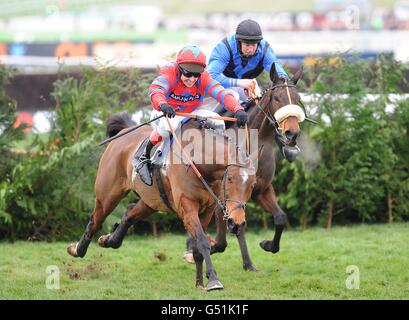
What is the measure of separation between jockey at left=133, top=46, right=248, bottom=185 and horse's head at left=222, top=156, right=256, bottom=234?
34.0 inches

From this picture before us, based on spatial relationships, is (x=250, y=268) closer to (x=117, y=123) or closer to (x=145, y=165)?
(x=145, y=165)

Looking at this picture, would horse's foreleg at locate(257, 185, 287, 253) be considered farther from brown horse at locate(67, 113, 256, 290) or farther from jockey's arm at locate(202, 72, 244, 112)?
jockey's arm at locate(202, 72, 244, 112)

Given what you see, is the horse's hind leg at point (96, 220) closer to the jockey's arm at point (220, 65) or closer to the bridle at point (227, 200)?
the jockey's arm at point (220, 65)

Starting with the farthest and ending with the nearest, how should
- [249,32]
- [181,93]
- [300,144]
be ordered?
[300,144] < [249,32] < [181,93]

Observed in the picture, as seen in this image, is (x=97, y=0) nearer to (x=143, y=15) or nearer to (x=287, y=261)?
(x=143, y=15)

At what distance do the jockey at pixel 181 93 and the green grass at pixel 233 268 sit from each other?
47.6 inches

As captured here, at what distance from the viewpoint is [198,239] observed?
7.68 metres

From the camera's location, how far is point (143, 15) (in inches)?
1485

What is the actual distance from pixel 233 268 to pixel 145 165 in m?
1.80

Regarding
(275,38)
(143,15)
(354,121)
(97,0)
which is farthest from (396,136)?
(97,0)

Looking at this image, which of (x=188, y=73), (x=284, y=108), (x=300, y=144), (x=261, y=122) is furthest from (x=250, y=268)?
(x=300, y=144)

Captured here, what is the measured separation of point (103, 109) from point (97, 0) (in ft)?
148

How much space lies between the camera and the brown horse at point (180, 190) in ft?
23.5

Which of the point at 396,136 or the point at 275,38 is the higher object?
the point at 275,38
